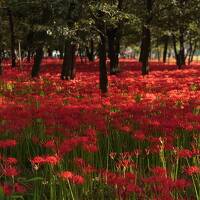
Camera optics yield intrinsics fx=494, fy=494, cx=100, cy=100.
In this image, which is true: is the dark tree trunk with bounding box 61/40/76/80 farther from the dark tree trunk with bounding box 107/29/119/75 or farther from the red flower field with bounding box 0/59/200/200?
the red flower field with bounding box 0/59/200/200

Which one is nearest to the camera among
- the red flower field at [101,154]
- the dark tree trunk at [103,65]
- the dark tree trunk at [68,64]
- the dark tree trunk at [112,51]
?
the red flower field at [101,154]

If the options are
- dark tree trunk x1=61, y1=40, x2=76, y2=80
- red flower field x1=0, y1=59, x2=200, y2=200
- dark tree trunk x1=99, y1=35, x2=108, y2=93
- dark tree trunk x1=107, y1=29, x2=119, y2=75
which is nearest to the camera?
red flower field x1=0, y1=59, x2=200, y2=200

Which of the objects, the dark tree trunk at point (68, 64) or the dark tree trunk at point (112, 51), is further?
the dark tree trunk at point (112, 51)

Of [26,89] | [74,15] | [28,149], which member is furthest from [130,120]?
[74,15]

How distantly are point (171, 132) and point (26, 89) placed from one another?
13.9m

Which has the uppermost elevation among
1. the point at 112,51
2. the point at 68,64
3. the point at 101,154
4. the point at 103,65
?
the point at 112,51

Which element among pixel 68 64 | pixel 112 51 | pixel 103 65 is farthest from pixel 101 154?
pixel 112 51

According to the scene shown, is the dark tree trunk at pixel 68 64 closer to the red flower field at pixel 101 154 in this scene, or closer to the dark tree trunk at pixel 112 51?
the dark tree trunk at pixel 112 51

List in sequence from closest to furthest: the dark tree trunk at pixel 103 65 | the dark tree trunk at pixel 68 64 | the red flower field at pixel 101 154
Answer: the red flower field at pixel 101 154
the dark tree trunk at pixel 103 65
the dark tree trunk at pixel 68 64

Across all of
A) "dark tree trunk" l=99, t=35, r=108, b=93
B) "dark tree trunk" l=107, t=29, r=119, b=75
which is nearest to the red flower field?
"dark tree trunk" l=99, t=35, r=108, b=93

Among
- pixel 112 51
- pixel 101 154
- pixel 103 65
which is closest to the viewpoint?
pixel 101 154

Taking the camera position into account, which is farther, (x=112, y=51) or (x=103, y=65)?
(x=112, y=51)

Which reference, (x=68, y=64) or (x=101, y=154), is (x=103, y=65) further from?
(x=101, y=154)

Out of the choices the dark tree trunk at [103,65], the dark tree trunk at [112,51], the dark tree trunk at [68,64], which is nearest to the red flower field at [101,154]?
the dark tree trunk at [103,65]
